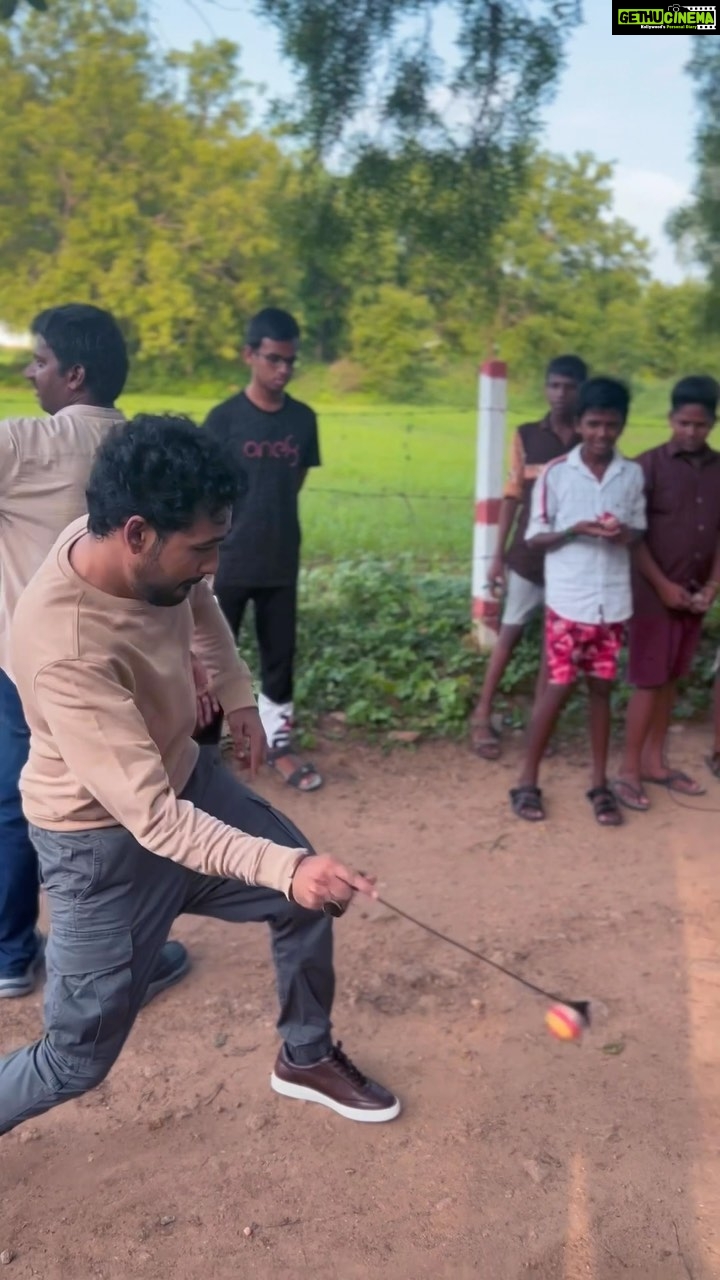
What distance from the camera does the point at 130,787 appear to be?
2.03 meters

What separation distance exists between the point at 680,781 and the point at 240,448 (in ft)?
8.67

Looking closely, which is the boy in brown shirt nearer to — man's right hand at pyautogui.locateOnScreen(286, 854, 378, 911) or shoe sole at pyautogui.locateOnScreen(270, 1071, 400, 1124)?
shoe sole at pyautogui.locateOnScreen(270, 1071, 400, 1124)

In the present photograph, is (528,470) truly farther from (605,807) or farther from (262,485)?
(605,807)

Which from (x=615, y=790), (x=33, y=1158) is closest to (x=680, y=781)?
(x=615, y=790)

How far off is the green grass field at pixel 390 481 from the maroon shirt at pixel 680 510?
2.33 metres

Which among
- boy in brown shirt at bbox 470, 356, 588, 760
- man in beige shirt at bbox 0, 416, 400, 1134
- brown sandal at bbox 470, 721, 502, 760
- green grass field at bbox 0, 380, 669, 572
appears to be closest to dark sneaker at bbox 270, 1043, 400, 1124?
man in beige shirt at bbox 0, 416, 400, 1134

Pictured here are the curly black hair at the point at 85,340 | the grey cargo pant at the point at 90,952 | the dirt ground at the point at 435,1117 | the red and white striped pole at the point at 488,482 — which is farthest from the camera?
the red and white striped pole at the point at 488,482

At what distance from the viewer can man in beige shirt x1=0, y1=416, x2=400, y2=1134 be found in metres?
2.03

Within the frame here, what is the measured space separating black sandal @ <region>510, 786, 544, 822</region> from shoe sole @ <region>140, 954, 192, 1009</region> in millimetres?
1796

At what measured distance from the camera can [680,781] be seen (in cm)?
499

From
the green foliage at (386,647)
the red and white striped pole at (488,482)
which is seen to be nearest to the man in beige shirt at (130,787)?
the green foliage at (386,647)

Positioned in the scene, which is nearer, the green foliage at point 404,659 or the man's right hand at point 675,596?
the man's right hand at point 675,596

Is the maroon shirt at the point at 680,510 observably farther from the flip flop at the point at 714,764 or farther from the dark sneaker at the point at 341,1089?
the dark sneaker at the point at 341,1089

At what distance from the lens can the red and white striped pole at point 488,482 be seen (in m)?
6.00
